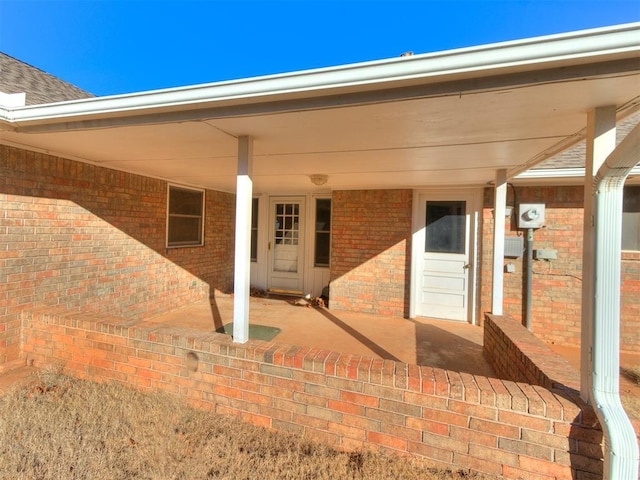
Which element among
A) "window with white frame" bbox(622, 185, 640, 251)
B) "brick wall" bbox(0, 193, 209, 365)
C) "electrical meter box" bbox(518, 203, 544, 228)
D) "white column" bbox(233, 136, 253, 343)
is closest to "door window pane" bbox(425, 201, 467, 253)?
"electrical meter box" bbox(518, 203, 544, 228)

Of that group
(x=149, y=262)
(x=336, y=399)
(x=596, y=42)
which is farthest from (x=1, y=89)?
(x=596, y=42)

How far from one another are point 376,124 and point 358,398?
6.49ft

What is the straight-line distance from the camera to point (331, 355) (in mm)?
2502

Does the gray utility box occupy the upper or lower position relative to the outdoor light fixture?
lower

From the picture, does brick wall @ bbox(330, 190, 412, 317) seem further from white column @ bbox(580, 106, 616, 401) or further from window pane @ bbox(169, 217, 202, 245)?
white column @ bbox(580, 106, 616, 401)

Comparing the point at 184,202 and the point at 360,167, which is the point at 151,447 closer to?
the point at 360,167

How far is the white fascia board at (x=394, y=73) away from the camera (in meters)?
1.54

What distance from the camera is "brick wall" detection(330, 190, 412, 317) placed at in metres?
5.73

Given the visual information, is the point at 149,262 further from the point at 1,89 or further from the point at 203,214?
the point at 1,89

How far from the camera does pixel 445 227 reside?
5605 mm

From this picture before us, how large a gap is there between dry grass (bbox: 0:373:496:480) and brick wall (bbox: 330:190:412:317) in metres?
3.71

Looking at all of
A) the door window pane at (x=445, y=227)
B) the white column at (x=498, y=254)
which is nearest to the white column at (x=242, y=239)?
the white column at (x=498, y=254)

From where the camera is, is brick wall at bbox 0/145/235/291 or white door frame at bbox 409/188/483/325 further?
white door frame at bbox 409/188/483/325

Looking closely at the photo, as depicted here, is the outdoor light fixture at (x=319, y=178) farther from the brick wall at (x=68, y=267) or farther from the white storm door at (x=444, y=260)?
the brick wall at (x=68, y=267)
